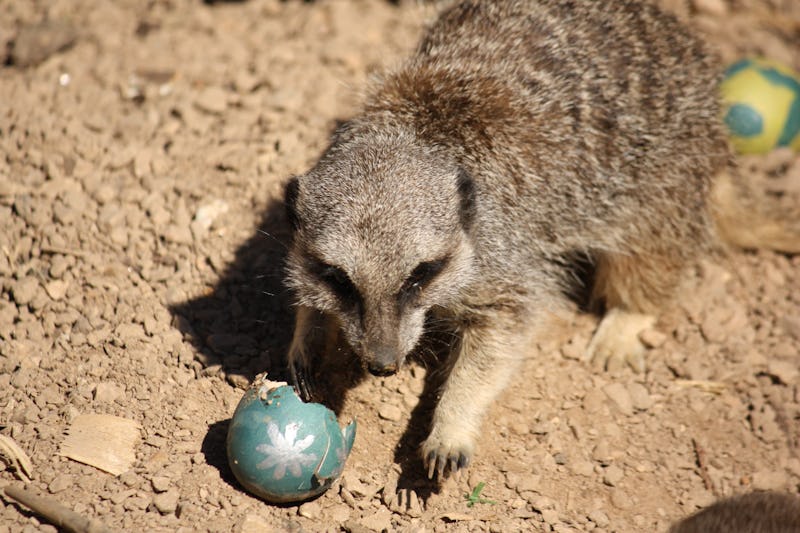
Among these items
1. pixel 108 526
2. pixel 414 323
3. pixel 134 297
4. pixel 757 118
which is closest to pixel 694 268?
pixel 757 118

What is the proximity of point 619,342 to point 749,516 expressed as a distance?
150 cm

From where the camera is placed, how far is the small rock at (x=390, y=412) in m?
4.18

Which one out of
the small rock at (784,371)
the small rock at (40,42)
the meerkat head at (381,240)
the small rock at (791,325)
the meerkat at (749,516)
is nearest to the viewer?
the meerkat at (749,516)

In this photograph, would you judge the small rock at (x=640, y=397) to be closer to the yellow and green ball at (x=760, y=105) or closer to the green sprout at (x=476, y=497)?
the green sprout at (x=476, y=497)

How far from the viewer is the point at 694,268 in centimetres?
516

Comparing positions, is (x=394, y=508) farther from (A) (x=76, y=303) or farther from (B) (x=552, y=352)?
(A) (x=76, y=303)

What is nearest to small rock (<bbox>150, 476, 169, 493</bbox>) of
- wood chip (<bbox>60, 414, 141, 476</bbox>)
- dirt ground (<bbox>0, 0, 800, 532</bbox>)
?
dirt ground (<bbox>0, 0, 800, 532</bbox>)

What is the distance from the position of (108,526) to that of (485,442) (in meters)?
1.79

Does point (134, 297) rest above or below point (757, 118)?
below

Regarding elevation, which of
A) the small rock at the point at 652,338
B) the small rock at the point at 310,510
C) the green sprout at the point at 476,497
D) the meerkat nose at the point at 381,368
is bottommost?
the small rock at the point at 310,510

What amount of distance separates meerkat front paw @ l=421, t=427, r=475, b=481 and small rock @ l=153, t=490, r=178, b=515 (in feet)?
3.66

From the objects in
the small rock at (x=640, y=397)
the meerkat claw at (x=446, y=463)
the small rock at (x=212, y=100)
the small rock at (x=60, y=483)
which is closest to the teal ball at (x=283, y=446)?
the meerkat claw at (x=446, y=463)

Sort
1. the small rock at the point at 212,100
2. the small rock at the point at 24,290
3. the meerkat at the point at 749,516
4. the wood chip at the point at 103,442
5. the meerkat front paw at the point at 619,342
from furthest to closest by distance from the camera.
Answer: the small rock at the point at 212,100 < the meerkat front paw at the point at 619,342 < the small rock at the point at 24,290 < the wood chip at the point at 103,442 < the meerkat at the point at 749,516

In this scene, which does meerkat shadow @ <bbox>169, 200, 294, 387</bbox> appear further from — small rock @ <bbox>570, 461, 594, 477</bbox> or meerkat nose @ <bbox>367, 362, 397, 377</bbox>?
small rock @ <bbox>570, 461, 594, 477</bbox>
